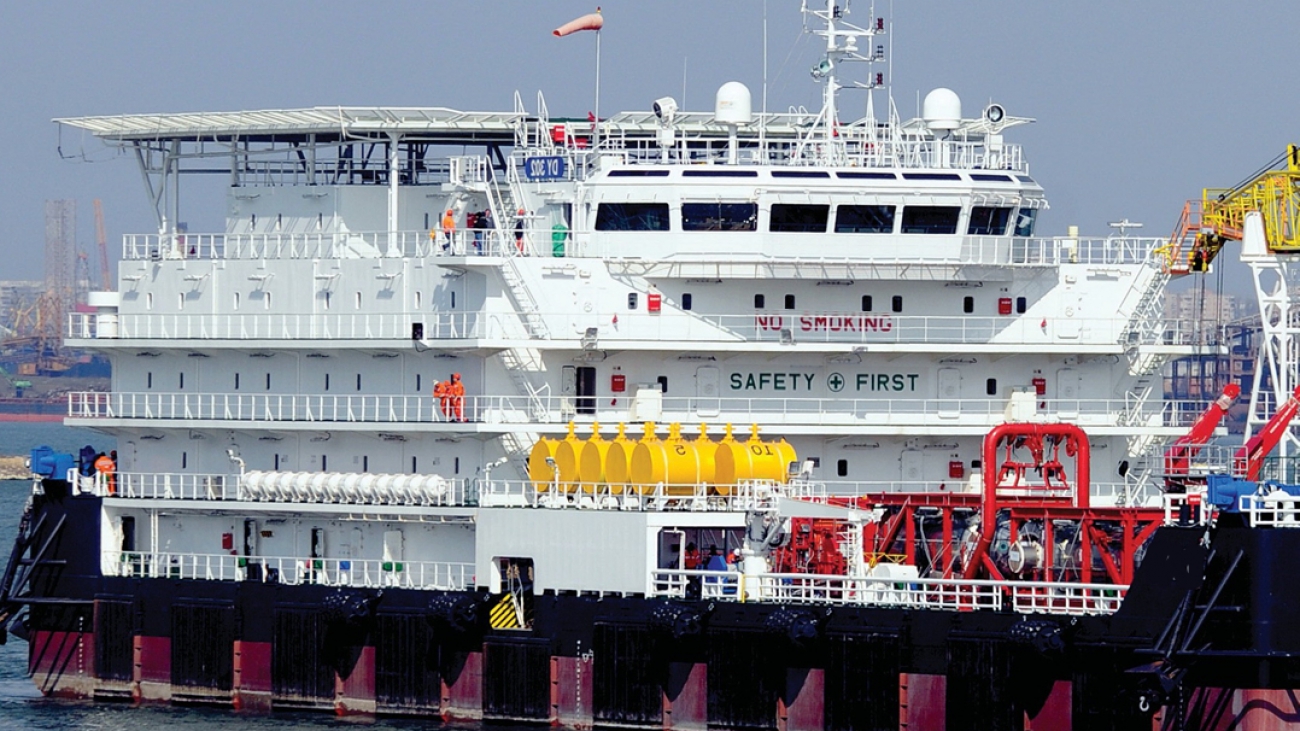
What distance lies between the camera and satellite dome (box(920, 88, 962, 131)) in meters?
51.4

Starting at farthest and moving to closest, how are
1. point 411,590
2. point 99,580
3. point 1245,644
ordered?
1. point 99,580
2. point 411,590
3. point 1245,644

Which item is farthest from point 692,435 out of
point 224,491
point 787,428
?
point 224,491

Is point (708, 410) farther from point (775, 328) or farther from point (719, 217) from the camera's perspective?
point (719, 217)

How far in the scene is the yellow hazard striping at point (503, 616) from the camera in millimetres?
45844

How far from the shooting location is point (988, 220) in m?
49.3

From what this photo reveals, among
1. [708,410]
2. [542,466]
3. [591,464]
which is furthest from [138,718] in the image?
[708,410]

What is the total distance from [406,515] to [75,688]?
8038 millimetres

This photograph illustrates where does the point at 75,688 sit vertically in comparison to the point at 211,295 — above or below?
below

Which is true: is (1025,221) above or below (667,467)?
above

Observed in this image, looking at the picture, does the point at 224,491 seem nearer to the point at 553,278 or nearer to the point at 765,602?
the point at 553,278

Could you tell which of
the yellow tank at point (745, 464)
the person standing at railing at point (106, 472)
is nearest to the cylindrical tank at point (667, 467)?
the yellow tank at point (745, 464)

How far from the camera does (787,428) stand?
157ft

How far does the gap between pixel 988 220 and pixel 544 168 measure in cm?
850

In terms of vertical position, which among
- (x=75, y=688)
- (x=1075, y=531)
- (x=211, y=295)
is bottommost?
(x=75, y=688)
